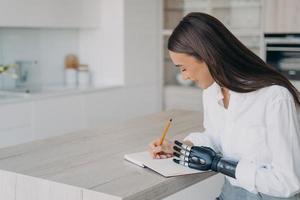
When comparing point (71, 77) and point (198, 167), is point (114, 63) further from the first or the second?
point (198, 167)

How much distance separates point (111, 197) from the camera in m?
Result: 1.40

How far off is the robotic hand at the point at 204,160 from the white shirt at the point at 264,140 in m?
0.04

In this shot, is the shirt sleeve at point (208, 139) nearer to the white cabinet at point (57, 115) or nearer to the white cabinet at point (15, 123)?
the white cabinet at point (15, 123)

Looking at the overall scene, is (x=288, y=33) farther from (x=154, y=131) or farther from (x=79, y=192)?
(x=79, y=192)

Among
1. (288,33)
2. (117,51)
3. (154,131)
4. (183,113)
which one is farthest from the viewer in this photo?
(117,51)

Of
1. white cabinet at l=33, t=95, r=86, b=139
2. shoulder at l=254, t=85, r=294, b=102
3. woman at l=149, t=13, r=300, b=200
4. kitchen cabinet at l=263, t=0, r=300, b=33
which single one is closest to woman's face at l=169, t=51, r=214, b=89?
woman at l=149, t=13, r=300, b=200

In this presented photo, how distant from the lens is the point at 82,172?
5.41 feet

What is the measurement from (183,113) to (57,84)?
2.12 metres

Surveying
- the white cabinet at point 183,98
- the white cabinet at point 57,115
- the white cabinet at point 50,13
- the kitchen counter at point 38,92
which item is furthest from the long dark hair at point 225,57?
the white cabinet at point 183,98

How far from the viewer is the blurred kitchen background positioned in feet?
12.9

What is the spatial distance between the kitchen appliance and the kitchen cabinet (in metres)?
0.07

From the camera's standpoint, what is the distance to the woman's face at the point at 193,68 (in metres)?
1.58

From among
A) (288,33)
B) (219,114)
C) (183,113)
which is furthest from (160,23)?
(219,114)

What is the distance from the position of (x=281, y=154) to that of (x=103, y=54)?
3.54 m
